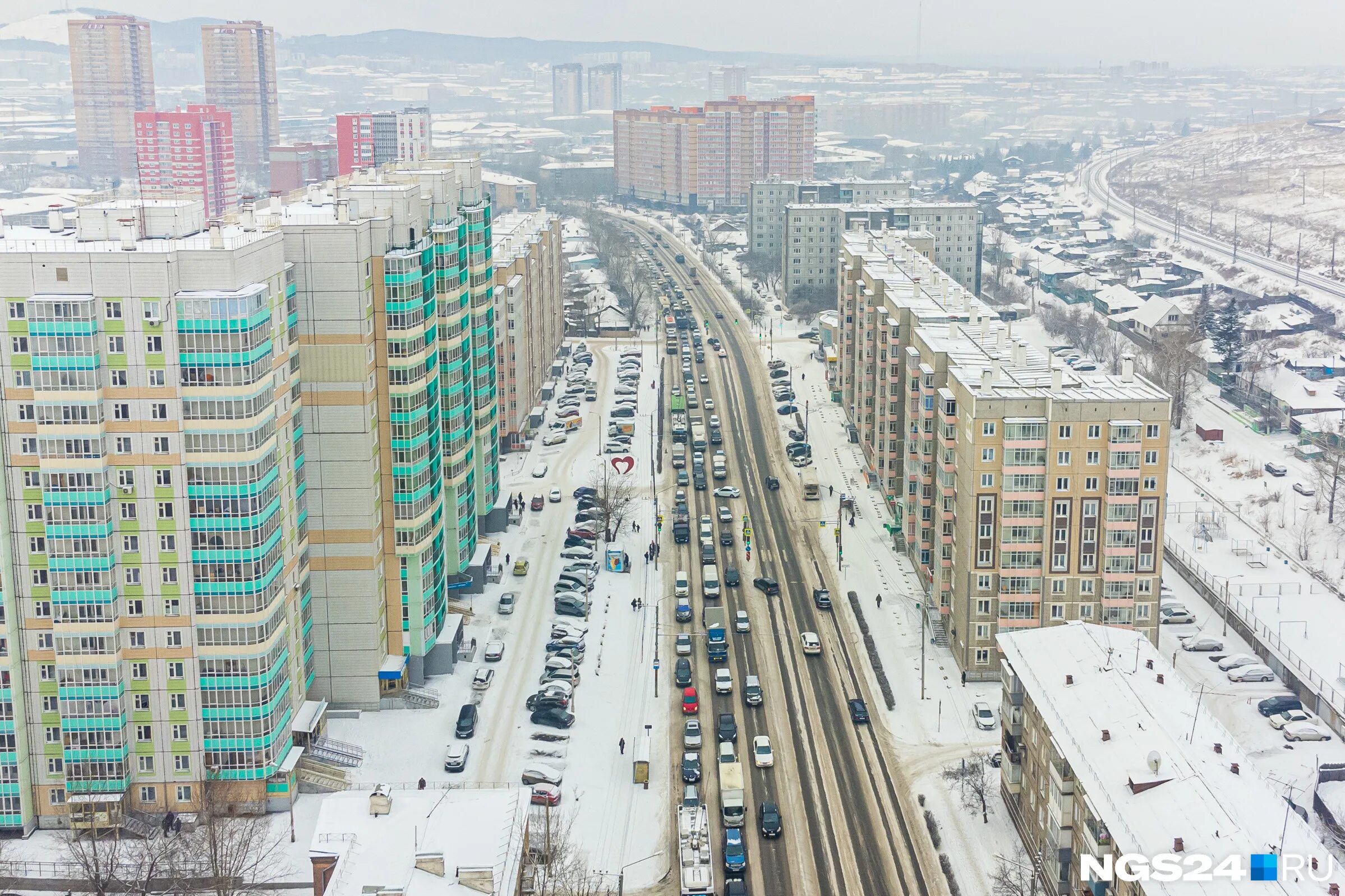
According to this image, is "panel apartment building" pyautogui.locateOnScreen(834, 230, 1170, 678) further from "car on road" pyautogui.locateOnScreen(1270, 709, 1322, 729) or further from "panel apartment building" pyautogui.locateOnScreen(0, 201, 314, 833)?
"panel apartment building" pyautogui.locateOnScreen(0, 201, 314, 833)

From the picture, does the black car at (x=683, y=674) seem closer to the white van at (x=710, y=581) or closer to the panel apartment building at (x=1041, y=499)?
the white van at (x=710, y=581)

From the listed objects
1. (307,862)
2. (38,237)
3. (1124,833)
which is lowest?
(307,862)

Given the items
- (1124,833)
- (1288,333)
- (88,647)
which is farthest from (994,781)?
(1288,333)

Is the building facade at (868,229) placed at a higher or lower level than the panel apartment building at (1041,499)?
higher

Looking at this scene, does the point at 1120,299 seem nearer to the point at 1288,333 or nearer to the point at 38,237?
the point at 1288,333

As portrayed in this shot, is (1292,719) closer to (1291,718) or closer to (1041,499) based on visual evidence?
(1291,718)

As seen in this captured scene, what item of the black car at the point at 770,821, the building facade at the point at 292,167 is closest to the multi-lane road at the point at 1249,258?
the black car at the point at 770,821

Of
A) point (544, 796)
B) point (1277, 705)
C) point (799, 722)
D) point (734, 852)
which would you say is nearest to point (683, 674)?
point (799, 722)
